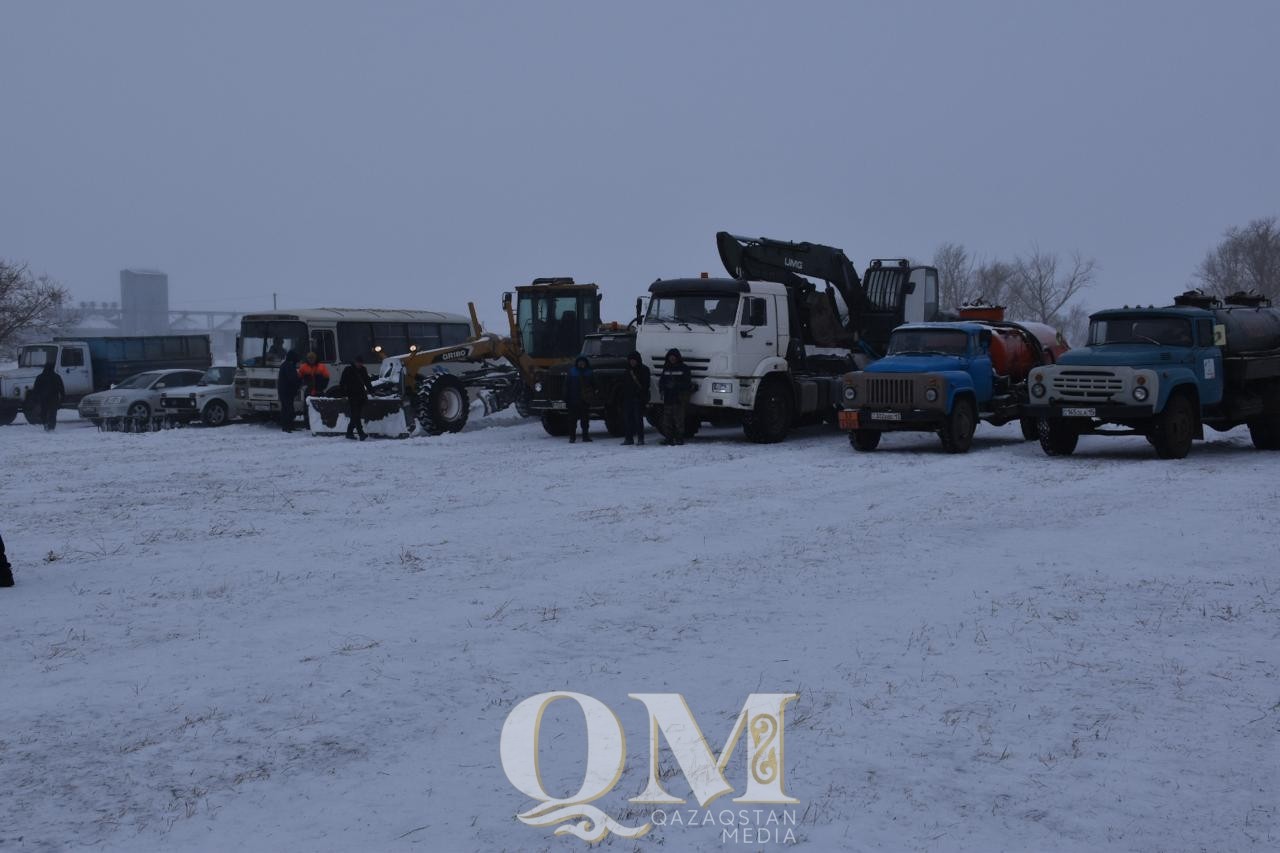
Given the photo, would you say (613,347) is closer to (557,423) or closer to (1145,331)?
(557,423)

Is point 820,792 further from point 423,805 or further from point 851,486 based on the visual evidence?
point 851,486

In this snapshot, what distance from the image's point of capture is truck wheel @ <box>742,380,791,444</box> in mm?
22766

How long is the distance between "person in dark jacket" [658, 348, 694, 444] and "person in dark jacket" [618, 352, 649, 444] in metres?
0.33

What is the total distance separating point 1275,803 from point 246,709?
506cm

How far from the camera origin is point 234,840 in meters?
5.45

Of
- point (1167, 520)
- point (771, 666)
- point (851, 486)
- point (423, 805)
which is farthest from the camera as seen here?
point (851, 486)

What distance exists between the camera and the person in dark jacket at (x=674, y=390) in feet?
73.1

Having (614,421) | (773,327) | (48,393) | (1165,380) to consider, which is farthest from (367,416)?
(1165,380)

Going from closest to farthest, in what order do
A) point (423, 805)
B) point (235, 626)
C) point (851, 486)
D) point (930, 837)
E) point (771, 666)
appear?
point (930, 837), point (423, 805), point (771, 666), point (235, 626), point (851, 486)

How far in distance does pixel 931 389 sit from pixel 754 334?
352 cm

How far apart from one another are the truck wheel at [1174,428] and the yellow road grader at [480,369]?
483 inches

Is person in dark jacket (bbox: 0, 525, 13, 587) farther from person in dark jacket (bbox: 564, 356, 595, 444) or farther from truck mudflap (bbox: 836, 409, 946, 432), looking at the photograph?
person in dark jacket (bbox: 564, 356, 595, 444)

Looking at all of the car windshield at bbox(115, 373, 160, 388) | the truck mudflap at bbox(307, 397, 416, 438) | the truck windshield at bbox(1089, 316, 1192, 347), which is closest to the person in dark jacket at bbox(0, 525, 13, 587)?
the truck mudflap at bbox(307, 397, 416, 438)

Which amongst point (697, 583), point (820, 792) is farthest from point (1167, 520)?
point (820, 792)
